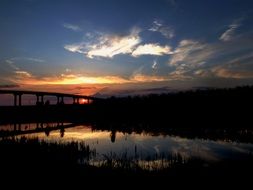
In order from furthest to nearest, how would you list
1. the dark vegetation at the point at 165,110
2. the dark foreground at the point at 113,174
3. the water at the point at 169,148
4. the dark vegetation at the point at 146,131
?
the dark vegetation at the point at 165,110 < the water at the point at 169,148 < the dark vegetation at the point at 146,131 < the dark foreground at the point at 113,174

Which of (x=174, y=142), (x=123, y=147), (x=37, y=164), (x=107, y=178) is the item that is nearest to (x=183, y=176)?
(x=107, y=178)

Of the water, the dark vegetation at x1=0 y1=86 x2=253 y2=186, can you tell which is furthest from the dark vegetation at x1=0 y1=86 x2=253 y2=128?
the water

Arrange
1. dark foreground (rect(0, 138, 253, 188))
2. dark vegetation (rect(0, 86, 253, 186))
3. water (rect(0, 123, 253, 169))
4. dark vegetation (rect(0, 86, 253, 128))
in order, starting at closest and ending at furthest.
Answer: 1. dark foreground (rect(0, 138, 253, 188))
2. dark vegetation (rect(0, 86, 253, 186))
3. water (rect(0, 123, 253, 169))
4. dark vegetation (rect(0, 86, 253, 128))

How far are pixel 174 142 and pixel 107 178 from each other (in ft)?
35.2

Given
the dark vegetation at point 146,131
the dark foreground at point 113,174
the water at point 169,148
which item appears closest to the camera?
the dark foreground at point 113,174

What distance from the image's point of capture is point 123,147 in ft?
59.8

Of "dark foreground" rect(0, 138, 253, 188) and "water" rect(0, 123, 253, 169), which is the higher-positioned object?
"dark foreground" rect(0, 138, 253, 188)

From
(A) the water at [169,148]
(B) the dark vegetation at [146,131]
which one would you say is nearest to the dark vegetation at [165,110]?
(B) the dark vegetation at [146,131]

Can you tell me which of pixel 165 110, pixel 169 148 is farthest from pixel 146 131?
pixel 165 110

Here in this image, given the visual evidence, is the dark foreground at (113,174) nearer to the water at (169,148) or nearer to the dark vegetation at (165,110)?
the water at (169,148)

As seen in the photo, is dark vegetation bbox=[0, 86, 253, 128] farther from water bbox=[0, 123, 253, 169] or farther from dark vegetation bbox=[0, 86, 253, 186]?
water bbox=[0, 123, 253, 169]

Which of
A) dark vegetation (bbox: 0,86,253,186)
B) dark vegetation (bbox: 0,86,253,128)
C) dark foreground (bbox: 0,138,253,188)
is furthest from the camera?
dark vegetation (bbox: 0,86,253,128)

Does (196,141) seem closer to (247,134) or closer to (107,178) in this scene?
(247,134)

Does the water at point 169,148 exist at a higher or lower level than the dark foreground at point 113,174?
lower
